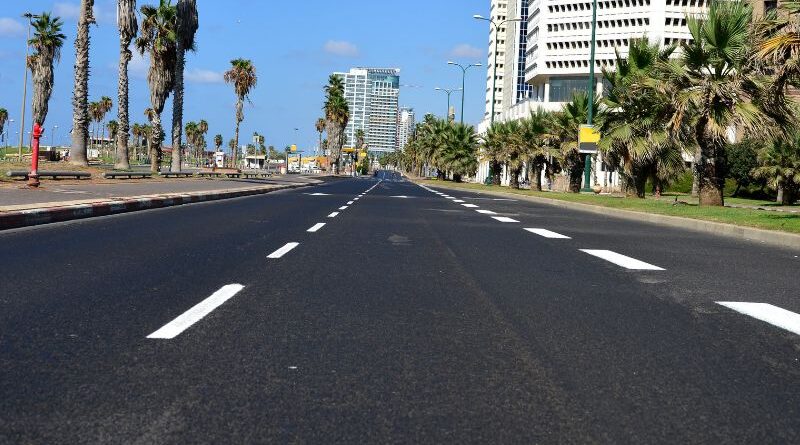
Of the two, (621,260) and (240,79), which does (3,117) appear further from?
(621,260)

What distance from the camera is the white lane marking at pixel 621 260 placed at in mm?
9672

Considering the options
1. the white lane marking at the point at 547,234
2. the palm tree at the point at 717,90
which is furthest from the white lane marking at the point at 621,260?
the palm tree at the point at 717,90

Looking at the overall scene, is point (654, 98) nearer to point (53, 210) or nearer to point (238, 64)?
point (53, 210)

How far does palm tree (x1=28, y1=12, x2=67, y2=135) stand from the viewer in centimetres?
5916

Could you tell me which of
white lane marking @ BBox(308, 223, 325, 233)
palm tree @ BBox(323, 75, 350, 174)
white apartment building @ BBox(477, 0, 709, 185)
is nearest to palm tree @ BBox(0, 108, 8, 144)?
palm tree @ BBox(323, 75, 350, 174)

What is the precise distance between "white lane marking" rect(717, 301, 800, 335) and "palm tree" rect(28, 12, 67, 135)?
5911 cm

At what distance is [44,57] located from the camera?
198 ft

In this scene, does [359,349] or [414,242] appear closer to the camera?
[359,349]

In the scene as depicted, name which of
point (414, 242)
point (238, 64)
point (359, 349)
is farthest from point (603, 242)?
point (238, 64)

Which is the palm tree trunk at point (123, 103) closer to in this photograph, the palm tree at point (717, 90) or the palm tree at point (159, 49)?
the palm tree at point (159, 49)

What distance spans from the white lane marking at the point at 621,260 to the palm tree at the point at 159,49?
130 feet

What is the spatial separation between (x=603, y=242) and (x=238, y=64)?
74.4 metres

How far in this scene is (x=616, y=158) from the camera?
35.9m

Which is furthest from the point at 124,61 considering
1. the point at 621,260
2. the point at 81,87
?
the point at 621,260
